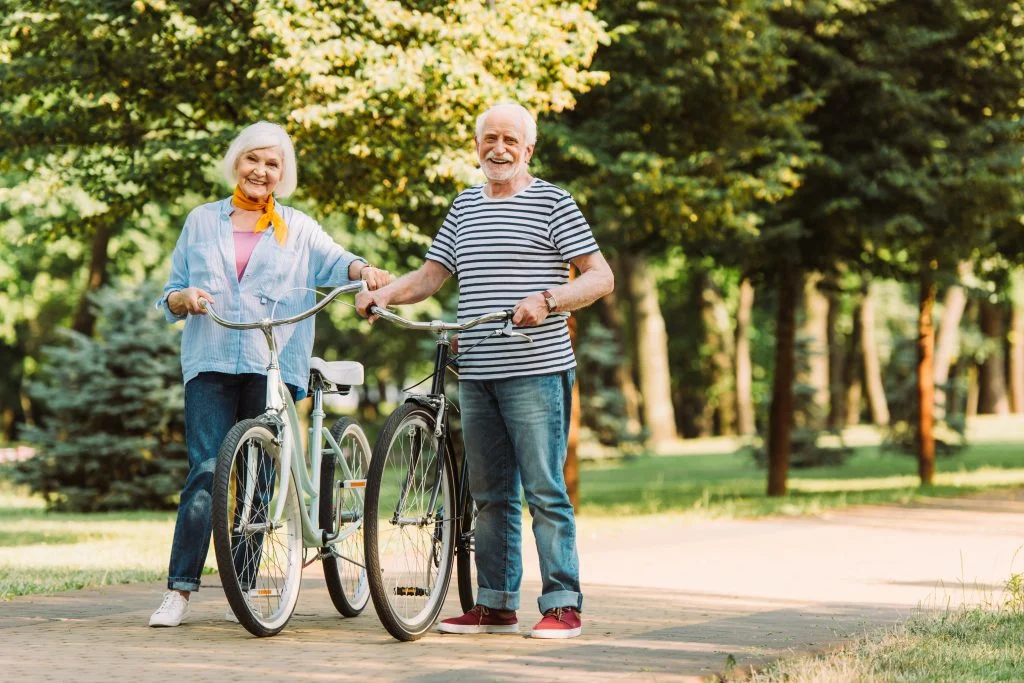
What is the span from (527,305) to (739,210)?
9561 mm

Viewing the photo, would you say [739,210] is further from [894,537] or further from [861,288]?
[861,288]

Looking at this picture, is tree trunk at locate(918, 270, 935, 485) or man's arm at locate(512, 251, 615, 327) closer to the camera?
man's arm at locate(512, 251, 615, 327)

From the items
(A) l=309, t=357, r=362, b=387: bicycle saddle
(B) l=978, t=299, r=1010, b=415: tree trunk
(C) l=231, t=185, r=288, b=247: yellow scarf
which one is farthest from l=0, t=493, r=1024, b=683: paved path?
(B) l=978, t=299, r=1010, b=415: tree trunk

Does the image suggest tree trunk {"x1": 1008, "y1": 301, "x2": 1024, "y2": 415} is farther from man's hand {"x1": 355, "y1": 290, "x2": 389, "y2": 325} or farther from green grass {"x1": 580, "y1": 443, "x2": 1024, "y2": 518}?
man's hand {"x1": 355, "y1": 290, "x2": 389, "y2": 325}

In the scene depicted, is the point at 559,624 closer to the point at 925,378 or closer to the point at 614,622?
the point at 614,622

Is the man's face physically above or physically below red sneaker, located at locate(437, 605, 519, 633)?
above

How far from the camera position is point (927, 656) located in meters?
5.52

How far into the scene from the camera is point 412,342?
39.2m

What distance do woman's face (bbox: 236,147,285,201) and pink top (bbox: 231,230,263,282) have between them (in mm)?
181

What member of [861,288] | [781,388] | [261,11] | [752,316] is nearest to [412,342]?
[861,288]

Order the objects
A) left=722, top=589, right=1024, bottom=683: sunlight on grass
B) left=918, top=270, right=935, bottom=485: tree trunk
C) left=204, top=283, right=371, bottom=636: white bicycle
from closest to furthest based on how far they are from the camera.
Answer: left=722, top=589, right=1024, bottom=683: sunlight on grass < left=204, top=283, right=371, bottom=636: white bicycle < left=918, top=270, right=935, bottom=485: tree trunk

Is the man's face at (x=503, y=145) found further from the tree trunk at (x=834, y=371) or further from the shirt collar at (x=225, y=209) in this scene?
the tree trunk at (x=834, y=371)

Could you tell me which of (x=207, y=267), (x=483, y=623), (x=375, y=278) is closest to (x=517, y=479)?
(x=483, y=623)

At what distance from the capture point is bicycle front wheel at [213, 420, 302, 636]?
225 inches
